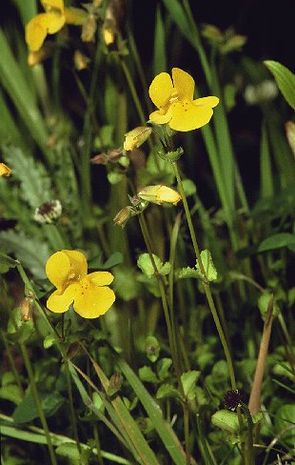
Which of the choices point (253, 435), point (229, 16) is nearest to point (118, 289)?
point (253, 435)

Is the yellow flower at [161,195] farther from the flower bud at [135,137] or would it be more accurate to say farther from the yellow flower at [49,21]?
the yellow flower at [49,21]

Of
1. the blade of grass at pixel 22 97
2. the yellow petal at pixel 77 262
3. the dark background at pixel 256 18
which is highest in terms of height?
the dark background at pixel 256 18

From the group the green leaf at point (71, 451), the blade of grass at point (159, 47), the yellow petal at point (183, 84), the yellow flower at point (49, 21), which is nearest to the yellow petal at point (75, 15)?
the yellow flower at point (49, 21)

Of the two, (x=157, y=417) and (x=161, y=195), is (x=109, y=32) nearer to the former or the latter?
(x=161, y=195)

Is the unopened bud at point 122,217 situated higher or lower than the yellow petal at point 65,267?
higher

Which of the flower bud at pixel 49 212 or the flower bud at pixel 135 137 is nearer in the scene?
the flower bud at pixel 135 137

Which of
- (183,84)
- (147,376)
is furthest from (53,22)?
(147,376)
